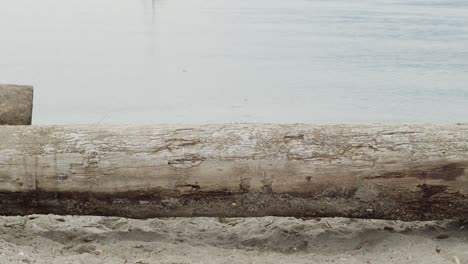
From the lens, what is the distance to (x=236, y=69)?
29.1 feet

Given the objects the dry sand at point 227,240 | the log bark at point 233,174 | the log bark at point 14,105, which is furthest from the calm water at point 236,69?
the log bark at point 233,174

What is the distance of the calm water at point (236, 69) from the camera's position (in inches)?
261

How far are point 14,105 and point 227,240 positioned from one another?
1.48 meters

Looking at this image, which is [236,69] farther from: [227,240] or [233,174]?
[233,174]

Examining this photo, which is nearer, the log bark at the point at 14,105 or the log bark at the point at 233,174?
the log bark at the point at 233,174

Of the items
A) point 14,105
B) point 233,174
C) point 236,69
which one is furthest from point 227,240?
point 236,69

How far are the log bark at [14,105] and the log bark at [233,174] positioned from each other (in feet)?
1.47

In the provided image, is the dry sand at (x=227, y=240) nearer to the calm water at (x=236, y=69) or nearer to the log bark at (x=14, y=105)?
the log bark at (x=14, y=105)

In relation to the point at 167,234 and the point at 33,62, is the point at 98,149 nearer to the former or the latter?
the point at 167,234

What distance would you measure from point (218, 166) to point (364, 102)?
379 centimetres

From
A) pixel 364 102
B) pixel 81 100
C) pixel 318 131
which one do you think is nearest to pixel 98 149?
pixel 318 131

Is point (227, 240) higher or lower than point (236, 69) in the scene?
lower

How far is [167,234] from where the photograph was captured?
12.7 ft

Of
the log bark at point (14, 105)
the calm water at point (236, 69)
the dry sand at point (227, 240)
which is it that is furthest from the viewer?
the calm water at point (236, 69)
